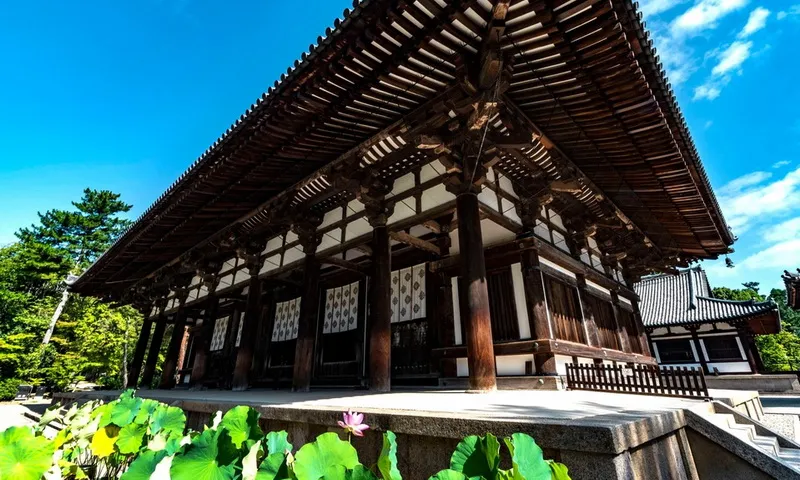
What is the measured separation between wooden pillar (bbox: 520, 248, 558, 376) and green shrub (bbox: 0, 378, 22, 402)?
87.4ft

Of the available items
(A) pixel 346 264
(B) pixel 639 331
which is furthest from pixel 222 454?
(B) pixel 639 331

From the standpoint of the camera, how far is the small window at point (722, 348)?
17.3 m

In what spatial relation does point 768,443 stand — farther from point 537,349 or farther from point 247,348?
point 247,348

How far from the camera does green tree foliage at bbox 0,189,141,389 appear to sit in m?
19.9

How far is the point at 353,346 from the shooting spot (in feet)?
33.5

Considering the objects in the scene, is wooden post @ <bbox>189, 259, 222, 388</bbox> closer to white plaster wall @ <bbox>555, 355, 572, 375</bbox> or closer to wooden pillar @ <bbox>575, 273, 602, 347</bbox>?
white plaster wall @ <bbox>555, 355, 572, 375</bbox>

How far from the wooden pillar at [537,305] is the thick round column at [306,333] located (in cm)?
491

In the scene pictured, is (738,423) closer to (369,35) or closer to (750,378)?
(369,35)

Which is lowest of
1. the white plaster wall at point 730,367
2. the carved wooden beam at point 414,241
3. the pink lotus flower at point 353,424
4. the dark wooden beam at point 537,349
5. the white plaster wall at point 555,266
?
the pink lotus flower at point 353,424

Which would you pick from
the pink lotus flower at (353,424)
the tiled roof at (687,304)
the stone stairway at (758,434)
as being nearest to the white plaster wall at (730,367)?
the tiled roof at (687,304)

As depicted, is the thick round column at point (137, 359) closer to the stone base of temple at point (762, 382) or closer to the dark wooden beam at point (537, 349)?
the dark wooden beam at point (537, 349)

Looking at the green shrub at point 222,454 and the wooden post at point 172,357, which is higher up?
the wooden post at point 172,357

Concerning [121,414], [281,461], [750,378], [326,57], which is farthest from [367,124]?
[750,378]

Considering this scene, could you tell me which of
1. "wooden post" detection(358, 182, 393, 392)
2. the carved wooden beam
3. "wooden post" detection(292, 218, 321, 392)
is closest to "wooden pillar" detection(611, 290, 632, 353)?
the carved wooden beam
